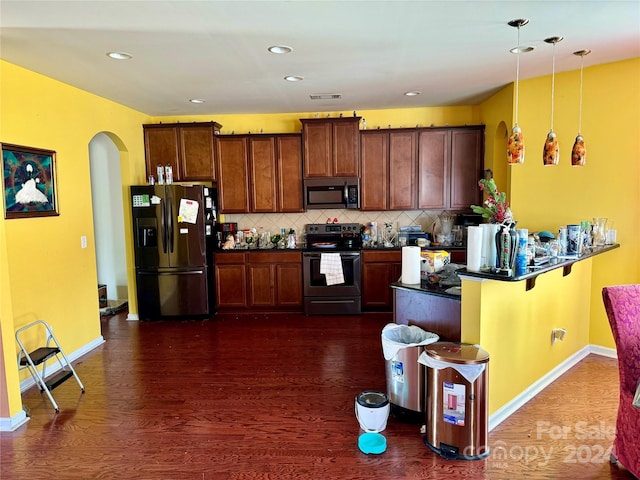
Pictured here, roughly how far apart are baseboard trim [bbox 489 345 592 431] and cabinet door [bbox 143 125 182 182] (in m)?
4.60

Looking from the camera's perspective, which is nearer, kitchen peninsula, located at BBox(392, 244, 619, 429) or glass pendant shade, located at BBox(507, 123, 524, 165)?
kitchen peninsula, located at BBox(392, 244, 619, 429)

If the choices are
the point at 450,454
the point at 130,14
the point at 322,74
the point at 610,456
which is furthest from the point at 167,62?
the point at 610,456

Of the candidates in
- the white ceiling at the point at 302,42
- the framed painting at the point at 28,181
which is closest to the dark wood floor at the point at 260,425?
the framed painting at the point at 28,181

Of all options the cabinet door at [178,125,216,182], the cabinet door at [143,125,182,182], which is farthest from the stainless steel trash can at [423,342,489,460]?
the cabinet door at [143,125,182,182]

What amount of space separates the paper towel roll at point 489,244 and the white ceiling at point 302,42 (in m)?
1.36

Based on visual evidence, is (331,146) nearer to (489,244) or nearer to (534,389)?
(489,244)

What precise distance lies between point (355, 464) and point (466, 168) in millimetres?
4055

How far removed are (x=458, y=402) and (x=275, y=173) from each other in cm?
391

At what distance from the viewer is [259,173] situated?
5480 mm

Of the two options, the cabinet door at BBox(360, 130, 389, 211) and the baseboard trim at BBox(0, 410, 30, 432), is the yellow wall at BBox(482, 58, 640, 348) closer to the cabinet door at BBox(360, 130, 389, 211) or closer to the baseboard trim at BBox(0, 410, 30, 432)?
the cabinet door at BBox(360, 130, 389, 211)

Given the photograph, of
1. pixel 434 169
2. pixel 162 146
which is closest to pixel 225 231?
pixel 162 146

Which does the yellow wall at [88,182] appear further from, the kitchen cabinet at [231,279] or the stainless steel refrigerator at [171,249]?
the kitchen cabinet at [231,279]

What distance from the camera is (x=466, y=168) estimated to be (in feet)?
17.3

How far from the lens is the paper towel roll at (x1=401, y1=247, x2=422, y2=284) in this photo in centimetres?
298
